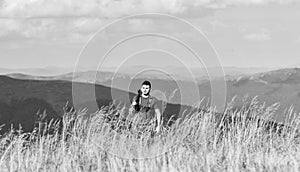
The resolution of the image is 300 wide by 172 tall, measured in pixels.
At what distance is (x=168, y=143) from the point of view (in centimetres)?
905

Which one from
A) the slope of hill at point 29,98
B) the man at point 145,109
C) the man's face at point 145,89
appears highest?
the man's face at point 145,89

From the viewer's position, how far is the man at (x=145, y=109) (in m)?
9.31

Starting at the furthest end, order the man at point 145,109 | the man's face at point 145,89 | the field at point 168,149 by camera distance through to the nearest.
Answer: the man at point 145,109
the man's face at point 145,89
the field at point 168,149

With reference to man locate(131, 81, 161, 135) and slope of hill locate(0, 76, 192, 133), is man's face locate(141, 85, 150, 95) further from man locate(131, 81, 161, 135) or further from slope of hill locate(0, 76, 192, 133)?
slope of hill locate(0, 76, 192, 133)

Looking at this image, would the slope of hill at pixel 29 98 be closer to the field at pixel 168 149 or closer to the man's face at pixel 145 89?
the field at pixel 168 149

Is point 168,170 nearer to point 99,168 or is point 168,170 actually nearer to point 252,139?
point 99,168

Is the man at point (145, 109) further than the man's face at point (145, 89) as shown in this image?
Yes

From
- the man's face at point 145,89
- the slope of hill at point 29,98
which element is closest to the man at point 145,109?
the man's face at point 145,89

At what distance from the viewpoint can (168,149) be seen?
28.4 ft

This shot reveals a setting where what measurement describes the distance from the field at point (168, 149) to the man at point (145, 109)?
Answer: 0.74 ft

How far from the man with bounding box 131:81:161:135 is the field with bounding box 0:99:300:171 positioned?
0.23 m

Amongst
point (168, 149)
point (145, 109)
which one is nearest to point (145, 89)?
point (145, 109)

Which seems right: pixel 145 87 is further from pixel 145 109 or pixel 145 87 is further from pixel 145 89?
pixel 145 109

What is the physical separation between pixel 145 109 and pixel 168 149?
107cm
